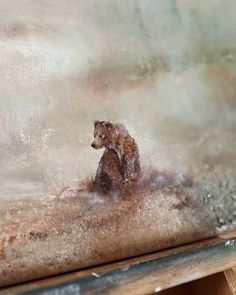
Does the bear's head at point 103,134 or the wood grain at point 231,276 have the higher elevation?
the bear's head at point 103,134

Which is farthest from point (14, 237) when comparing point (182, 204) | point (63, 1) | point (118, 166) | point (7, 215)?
point (63, 1)

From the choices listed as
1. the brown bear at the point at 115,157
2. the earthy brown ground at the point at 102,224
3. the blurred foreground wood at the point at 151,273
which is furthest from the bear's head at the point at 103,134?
the blurred foreground wood at the point at 151,273

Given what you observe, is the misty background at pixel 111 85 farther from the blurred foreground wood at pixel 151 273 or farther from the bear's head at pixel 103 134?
the blurred foreground wood at pixel 151 273

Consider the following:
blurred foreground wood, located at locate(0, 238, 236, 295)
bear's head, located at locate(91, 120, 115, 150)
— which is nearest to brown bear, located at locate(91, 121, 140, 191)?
bear's head, located at locate(91, 120, 115, 150)

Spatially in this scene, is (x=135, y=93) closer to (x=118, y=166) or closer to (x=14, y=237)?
(x=118, y=166)

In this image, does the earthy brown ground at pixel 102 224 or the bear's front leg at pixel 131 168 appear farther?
the bear's front leg at pixel 131 168

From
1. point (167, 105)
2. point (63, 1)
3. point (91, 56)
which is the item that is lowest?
point (167, 105)

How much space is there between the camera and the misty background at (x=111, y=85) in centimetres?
89

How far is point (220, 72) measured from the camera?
3.84ft

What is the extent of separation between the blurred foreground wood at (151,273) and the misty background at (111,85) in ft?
0.57

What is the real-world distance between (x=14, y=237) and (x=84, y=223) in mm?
135

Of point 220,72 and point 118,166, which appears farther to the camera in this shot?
point 220,72

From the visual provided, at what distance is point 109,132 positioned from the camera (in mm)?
966

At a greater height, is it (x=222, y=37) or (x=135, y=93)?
(x=222, y=37)
